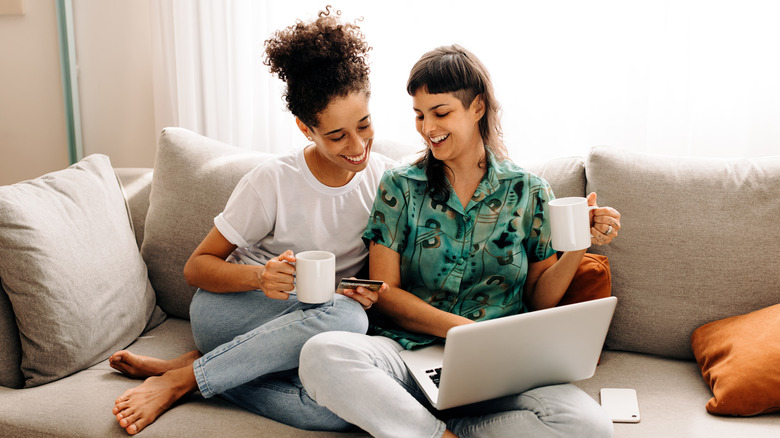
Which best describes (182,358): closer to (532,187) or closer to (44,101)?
(532,187)

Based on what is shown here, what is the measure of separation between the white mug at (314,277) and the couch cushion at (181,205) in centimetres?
69

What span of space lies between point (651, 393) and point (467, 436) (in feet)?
1.67

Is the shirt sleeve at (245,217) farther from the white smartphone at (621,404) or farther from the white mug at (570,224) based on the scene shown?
the white smartphone at (621,404)

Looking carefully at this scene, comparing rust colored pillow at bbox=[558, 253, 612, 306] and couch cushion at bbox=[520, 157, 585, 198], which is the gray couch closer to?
couch cushion at bbox=[520, 157, 585, 198]

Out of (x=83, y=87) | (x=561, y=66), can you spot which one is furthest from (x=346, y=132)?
(x=83, y=87)

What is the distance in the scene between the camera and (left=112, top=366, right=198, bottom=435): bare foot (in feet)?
4.99

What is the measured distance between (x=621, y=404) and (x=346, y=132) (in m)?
0.91

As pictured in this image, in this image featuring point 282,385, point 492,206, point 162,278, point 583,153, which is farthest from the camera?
point 583,153

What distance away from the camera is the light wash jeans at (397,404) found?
139 cm

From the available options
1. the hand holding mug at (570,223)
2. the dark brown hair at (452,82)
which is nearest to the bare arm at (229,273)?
the dark brown hair at (452,82)

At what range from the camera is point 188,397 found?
1647 millimetres

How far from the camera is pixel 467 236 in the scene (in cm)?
173

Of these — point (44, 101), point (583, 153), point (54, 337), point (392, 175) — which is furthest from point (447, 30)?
point (44, 101)

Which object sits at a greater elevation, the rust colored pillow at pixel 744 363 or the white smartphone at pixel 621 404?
the rust colored pillow at pixel 744 363
